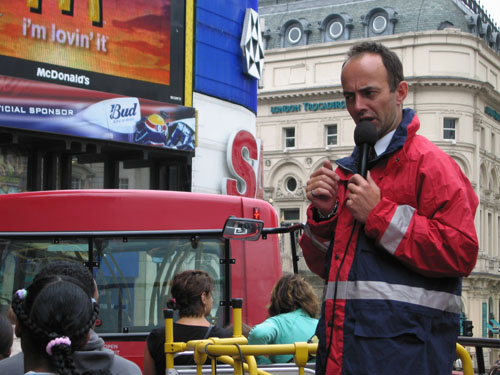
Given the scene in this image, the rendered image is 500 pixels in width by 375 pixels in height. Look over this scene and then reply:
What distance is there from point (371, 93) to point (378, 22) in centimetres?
6367

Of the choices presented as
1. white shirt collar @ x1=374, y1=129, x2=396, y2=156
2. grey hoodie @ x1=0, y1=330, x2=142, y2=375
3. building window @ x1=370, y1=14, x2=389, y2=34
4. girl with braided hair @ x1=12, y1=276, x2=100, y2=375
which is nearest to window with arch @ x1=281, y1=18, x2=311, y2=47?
building window @ x1=370, y1=14, x2=389, y2=34

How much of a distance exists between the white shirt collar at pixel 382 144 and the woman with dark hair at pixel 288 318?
11.5 ft

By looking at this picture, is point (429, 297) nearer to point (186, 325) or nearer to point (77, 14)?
point (186, 325)

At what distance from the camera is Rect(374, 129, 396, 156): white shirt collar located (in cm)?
333

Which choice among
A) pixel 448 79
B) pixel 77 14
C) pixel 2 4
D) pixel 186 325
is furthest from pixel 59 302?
pixel 448 79

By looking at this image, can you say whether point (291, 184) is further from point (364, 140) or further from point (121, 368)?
point (364, 140)

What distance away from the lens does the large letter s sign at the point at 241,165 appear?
2630cm

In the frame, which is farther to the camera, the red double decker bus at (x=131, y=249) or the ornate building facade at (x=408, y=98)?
the ornate building facade at (x=408, y=98)

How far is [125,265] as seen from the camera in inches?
400

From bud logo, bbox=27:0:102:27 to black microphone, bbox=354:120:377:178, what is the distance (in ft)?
60.0

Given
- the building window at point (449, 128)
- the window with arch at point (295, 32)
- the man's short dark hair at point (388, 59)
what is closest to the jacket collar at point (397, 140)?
the man's short dark hair at point (388, 59)

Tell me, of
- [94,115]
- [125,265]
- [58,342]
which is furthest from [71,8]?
[58,342]

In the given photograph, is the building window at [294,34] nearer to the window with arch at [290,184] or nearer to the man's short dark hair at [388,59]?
the window with arch at [290,184]

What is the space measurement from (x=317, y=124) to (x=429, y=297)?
6054 centimetres
